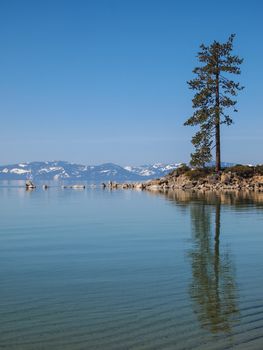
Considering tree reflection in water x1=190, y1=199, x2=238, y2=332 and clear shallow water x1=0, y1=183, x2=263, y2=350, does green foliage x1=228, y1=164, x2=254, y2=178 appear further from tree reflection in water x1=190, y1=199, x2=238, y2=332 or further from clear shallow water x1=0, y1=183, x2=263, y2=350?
tree reflection in water x1=190, y1=199, x2=238, y2=332

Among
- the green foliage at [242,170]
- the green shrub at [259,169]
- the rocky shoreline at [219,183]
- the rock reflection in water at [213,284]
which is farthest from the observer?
the green shrub at [259,169]

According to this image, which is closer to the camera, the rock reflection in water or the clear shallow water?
the clear shallow water

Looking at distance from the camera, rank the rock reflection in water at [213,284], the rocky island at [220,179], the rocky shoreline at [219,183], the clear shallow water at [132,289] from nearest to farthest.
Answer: the clear shallow water at [132,289] → the rock reflection in water at [213,284] → the rocky shoreline at [219,183] → the rocky island at [220,179]

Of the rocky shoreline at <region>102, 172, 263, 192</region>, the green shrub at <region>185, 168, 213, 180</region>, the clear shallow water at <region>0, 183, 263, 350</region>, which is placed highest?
the green shrub at <region>185, 168, 213, 180</region>

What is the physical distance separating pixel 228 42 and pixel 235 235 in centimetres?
6072

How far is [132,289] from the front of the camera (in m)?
11.6

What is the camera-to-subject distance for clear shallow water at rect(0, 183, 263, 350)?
8.41 m

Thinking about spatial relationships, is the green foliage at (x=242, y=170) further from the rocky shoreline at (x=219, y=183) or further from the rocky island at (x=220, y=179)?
the rocky shoreline at (x=219, y=183)

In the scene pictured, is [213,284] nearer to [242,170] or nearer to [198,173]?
[242,170]

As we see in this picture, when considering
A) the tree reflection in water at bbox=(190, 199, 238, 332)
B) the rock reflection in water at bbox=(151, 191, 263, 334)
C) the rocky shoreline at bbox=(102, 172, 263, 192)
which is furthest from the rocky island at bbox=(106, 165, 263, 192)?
the tree reflection in water at bbox=(190, 199, 238, 332)

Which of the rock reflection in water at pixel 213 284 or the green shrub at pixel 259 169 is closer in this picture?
the rock reflection in water at pixel 213 284

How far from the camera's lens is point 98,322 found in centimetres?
916

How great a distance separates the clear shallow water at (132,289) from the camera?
8.41m

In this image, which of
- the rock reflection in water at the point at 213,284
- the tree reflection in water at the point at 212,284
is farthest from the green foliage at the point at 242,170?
the tree reflection in water at the point at 212,284
